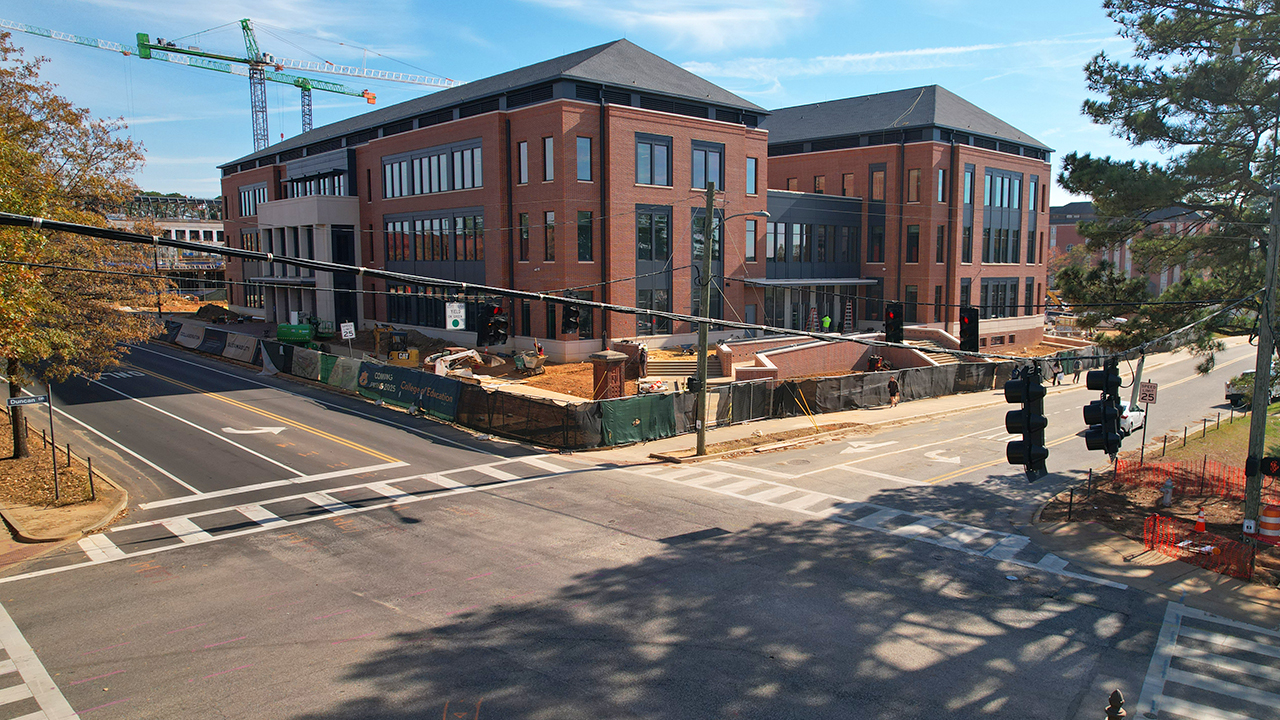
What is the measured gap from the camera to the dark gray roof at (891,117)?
5147 cm

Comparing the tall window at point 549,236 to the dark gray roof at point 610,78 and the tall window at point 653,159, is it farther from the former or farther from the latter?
the dark gray roof at point 610,78

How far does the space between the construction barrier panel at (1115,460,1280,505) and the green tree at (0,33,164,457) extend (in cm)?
2821

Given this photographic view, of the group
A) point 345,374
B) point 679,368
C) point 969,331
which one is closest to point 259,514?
point 969,331

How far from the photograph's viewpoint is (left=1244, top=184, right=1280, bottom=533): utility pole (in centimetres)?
1425

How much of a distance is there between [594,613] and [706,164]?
1370 inches

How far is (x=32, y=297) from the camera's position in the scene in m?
16.5

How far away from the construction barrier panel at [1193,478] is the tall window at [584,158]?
26934mm

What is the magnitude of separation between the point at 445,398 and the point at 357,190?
1236 inches

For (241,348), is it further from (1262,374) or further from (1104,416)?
(1262,374)

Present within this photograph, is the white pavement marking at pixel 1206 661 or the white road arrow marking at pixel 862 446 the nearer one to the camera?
the white pavement marking at pixel 1206 661

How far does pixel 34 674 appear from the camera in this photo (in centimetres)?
996

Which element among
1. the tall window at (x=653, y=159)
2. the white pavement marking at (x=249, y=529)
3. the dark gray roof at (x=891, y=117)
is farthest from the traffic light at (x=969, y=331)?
the dark gray roof at (x=891, y=117)

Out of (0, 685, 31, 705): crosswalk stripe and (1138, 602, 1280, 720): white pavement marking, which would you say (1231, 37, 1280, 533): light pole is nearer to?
(1138, 602, 1280, 720): white pavement marking

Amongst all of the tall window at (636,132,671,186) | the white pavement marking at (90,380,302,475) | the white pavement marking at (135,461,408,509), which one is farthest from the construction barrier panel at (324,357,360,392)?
the tall window at (636,132,671,186)
